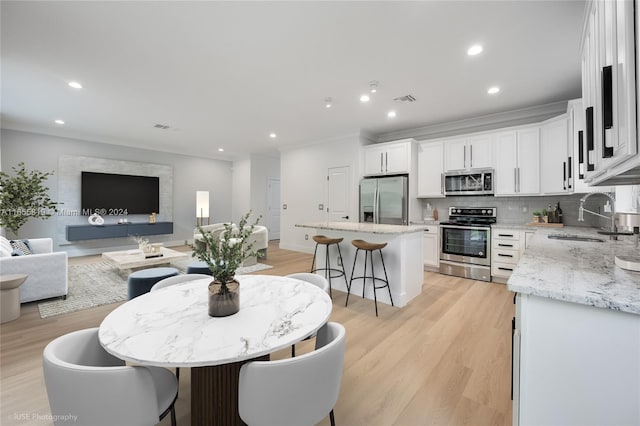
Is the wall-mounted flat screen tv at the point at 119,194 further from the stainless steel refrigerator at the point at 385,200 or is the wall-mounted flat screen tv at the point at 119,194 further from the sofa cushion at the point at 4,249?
the stainless steel refrigerator at the point at 385,200

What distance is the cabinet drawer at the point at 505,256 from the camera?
3.95 metres

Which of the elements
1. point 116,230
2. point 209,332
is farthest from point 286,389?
point 116,230

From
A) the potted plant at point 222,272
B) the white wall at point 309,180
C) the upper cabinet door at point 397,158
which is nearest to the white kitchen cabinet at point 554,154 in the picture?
the upper cabinet door at point 397,158

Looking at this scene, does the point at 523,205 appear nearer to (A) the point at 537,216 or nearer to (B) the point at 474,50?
(A) the point at 537,216

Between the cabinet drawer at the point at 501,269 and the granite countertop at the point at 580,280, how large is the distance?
2.56 metres

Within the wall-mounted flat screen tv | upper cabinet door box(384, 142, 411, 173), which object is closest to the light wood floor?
upper cabinet door box(384, 142, 411, 173)

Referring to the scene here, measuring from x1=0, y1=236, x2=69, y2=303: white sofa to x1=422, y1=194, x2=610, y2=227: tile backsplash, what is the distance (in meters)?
5.87

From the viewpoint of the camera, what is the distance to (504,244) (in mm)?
4043

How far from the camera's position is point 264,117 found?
479cm

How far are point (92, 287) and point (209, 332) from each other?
13.0 feet

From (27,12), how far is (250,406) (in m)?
3.43

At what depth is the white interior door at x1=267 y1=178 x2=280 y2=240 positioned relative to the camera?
855cm

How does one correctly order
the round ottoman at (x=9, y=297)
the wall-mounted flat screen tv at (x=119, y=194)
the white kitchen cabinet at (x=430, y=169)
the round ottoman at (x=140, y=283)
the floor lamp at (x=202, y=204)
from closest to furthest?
the round ottoman at (x=9, y=297) < the round ottoman at (x=140, y=283) < the white kitchen cabinet at (x=430, y=169) < the wall-mounted flat screen tv at (x=119, y=194) < the floor lamp at (x=202, y=204)

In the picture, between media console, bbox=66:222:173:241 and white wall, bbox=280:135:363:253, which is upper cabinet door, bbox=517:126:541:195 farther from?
media console, bbox=66:222:173:241
